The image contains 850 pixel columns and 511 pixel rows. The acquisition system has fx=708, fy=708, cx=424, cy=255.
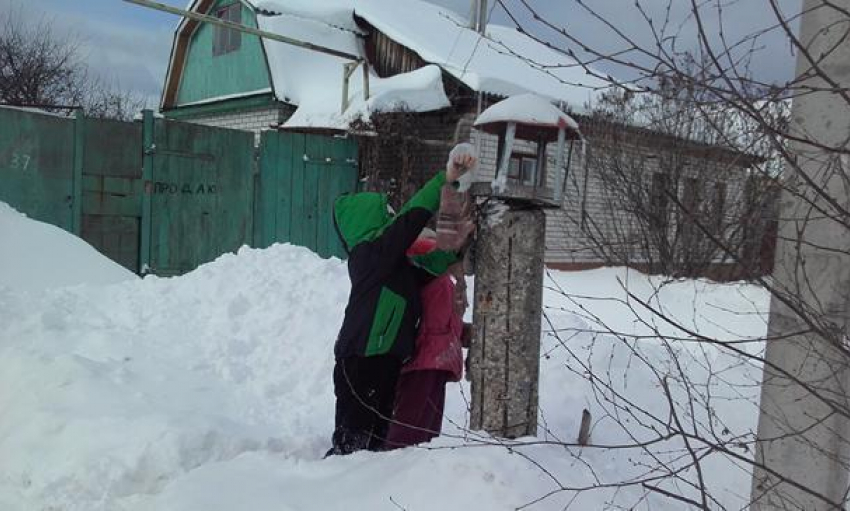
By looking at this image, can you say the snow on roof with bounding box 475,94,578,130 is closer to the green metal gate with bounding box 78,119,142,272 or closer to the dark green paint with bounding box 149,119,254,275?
the green metal gate with bounding box 78,119,142,272

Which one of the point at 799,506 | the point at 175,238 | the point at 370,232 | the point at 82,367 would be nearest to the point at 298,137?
the point at 175,238

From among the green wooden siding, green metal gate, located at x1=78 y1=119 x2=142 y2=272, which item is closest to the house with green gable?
the green wooden siding

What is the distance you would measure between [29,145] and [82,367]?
416 centimetres

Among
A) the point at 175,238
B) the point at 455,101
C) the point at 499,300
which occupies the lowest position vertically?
the point at 175,238

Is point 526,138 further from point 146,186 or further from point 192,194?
point 192,194

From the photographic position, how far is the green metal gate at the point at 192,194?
8.22 meters

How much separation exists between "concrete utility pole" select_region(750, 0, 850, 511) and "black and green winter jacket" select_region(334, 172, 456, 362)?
1305 mm

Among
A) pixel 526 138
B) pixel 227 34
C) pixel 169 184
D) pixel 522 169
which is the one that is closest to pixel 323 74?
pixel 227 34

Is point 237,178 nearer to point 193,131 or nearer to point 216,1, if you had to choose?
point 193,131

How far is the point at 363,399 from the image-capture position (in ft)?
10.0

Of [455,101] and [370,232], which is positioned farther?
[455,101]

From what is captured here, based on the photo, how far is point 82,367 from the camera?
4.18 metres

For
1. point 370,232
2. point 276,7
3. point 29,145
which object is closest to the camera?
point 370,232

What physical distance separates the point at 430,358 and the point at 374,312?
34 cm
